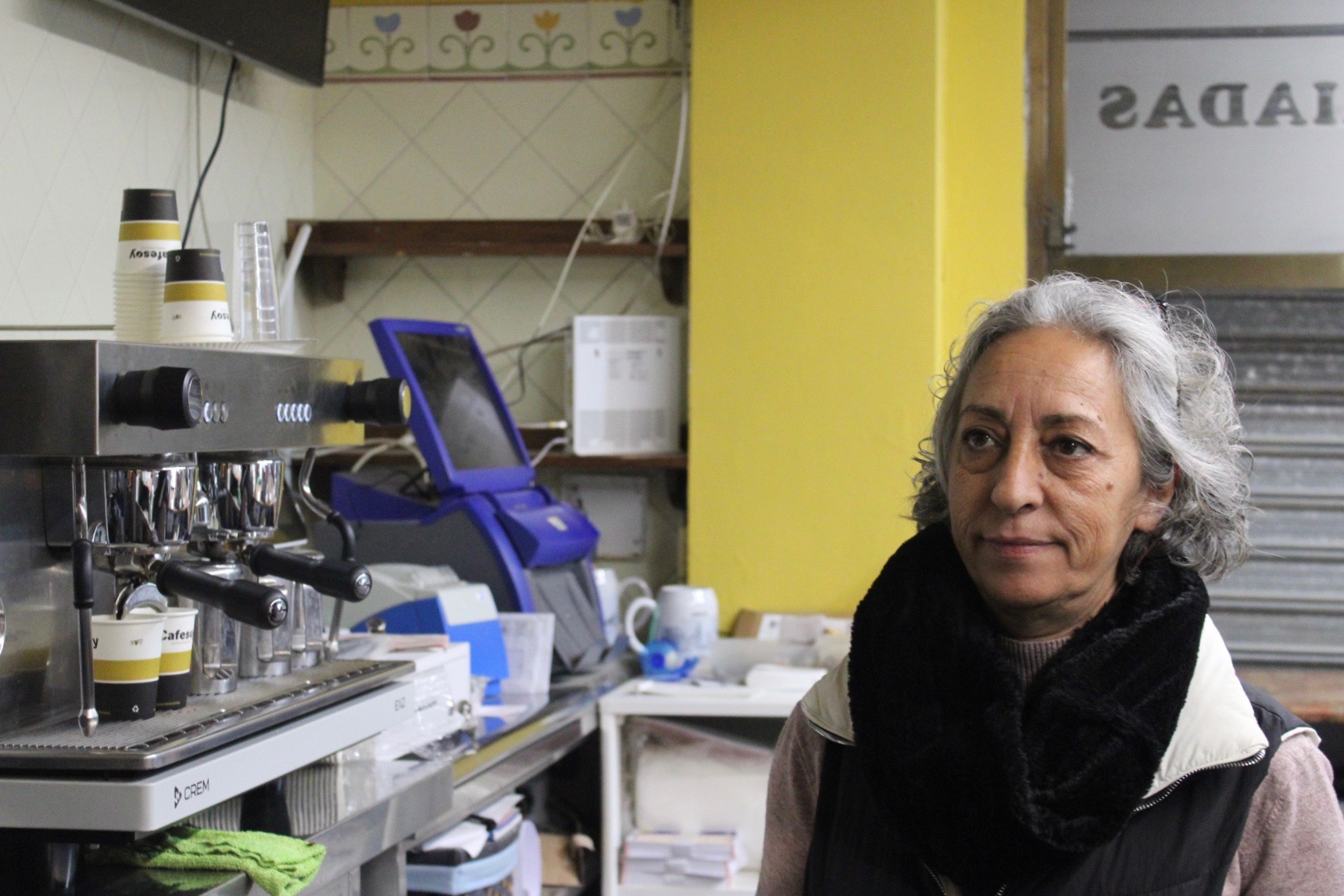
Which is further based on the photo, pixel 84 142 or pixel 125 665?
pixel 84 142

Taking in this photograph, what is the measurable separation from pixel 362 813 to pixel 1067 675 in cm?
74

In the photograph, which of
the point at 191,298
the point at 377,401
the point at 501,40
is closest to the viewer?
the point at 191,298

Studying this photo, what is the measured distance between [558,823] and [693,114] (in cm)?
146

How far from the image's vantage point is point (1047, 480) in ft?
4.15

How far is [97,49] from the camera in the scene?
94.0 inches

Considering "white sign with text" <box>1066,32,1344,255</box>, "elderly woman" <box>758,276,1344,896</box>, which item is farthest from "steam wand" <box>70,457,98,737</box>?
"white sign with text" <box>1066,32,1344,255</box>

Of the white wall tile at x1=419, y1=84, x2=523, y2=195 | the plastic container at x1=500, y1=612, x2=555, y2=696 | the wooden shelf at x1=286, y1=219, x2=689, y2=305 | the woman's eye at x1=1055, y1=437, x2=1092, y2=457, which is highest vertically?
the white wall tile at x1=419, y1=84, x2=523, y2=195

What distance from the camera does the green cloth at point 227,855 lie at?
1.29 m

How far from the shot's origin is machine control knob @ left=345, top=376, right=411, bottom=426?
5.41 ft

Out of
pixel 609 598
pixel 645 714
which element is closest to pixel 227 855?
pixel 645 714

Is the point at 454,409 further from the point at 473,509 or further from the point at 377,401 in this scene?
the point at 377,401

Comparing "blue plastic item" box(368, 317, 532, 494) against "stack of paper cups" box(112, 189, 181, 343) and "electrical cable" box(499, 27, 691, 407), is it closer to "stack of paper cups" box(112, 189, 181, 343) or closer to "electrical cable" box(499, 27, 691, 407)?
"electrical cable" box(499, 27, 691, 407)

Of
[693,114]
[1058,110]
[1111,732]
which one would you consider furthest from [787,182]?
[1111,732]

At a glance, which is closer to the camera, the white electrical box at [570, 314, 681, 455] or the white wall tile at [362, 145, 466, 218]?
the white electrical box at [570, 314, 681, 455]
